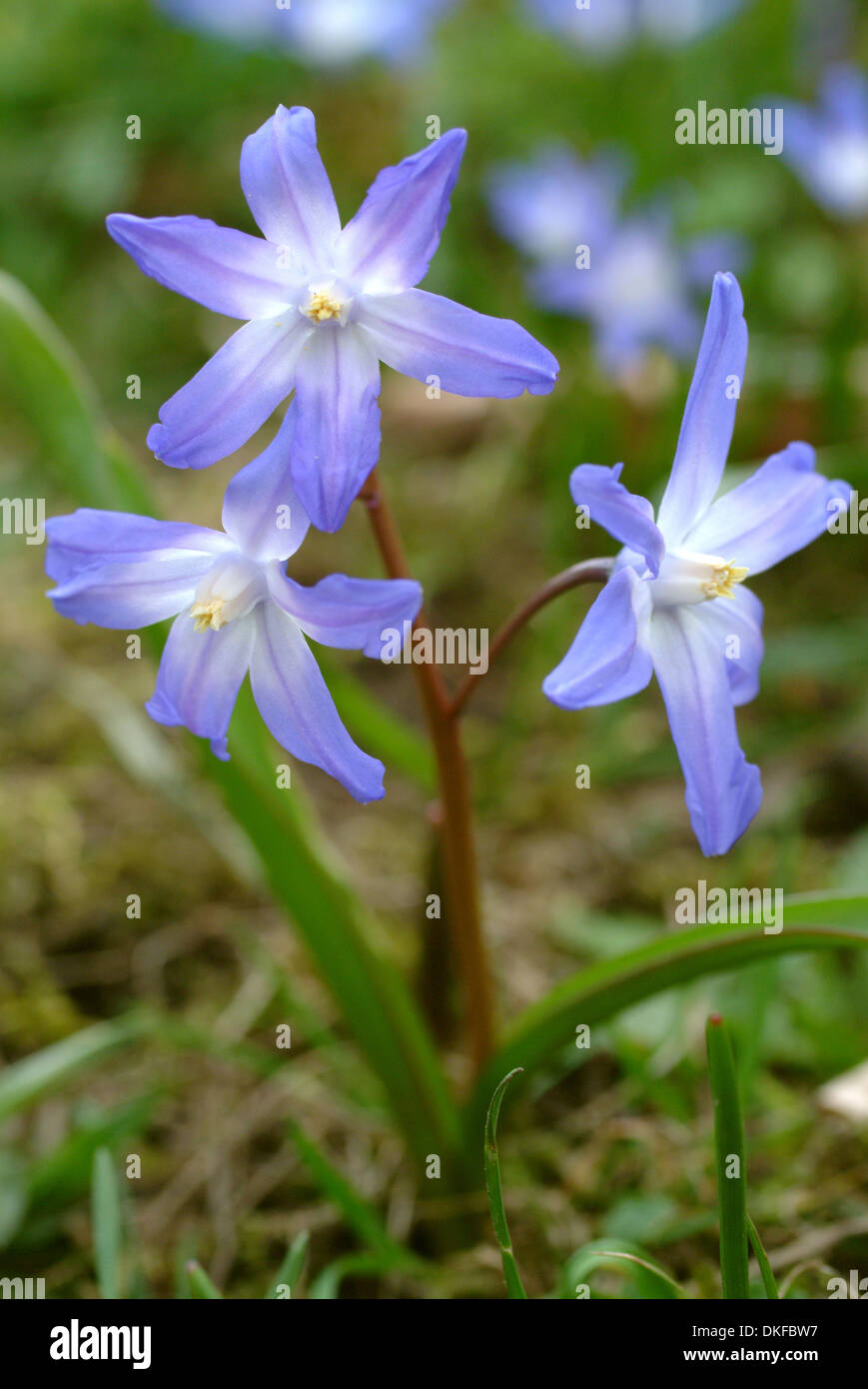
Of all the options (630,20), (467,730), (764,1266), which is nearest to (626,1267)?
(764,1266)

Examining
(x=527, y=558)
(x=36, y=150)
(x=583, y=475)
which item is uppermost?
(x=36, y=150)


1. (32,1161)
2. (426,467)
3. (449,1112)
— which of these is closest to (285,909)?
(449,1112)

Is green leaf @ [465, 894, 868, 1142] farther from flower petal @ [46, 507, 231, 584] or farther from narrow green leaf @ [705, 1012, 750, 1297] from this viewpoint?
flower petal @ [46, 507, 231, 584]

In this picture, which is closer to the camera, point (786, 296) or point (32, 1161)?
point (32, 1161)

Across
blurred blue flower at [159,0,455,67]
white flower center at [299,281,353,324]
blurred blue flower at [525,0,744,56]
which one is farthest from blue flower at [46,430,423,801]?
blurred blue flower at [159,0,455,67]

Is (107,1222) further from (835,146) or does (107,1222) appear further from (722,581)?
(835,146)

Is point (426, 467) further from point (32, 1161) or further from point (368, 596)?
point (368, 596)
